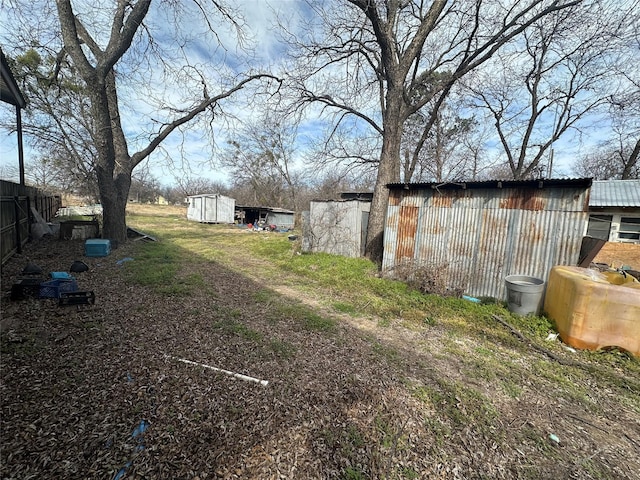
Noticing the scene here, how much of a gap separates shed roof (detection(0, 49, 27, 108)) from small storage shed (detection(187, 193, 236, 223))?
1398cm

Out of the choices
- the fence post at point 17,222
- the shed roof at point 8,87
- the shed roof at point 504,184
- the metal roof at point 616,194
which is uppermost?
the shed roof at point 8,87

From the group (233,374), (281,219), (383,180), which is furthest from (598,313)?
(281,219)

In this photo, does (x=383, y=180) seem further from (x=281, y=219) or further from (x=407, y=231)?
(x=281, y=219)

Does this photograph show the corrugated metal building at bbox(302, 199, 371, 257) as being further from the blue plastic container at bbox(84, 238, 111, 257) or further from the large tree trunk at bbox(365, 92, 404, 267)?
the blue plastic container at bbox(84, 238, 111, 257)

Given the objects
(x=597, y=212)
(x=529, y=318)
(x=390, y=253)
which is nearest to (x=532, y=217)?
(x=529, y=318)

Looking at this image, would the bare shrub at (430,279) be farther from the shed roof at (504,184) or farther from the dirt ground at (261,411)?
the dirt ground at (261,411)

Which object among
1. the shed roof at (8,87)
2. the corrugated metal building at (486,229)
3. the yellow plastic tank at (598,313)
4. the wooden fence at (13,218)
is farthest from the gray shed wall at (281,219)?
the yellow plastic tank at (598,313)

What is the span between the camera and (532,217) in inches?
211

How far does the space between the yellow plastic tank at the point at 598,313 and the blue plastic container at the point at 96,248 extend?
1031 centimetres

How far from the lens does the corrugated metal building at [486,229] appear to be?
16.6ft

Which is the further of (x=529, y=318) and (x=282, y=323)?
(x=529, y=318)

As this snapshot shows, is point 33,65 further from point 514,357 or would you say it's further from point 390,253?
point 514,357

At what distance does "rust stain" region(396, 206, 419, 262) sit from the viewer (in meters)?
6.74

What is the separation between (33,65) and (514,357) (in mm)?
18457
